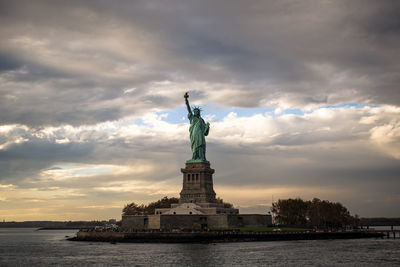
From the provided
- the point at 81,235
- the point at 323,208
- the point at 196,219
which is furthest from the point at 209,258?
the point at 323,208

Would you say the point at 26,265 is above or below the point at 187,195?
below

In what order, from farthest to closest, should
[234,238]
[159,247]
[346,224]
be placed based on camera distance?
[346,224] < [234,238] < [159,247]

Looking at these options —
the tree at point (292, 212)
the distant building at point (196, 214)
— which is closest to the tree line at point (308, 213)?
the tree at point (292, 212)

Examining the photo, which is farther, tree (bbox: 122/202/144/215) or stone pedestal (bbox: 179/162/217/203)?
tree (bbox: 122/202/144/215)

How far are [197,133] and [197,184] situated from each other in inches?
420

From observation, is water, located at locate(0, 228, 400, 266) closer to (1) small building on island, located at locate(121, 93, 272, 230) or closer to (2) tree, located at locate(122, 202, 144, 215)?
(1) small building on island, located at locate(121, 93, 272, 230)

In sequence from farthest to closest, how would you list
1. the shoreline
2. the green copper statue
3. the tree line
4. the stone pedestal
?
the tree line → the green copper statue → the stone pedestal → the shoreline

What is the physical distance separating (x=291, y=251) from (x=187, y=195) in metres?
34.4

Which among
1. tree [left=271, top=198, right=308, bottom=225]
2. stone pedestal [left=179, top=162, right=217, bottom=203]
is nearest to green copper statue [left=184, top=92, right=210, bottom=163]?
stone pedestal [left=179, top=162, right=217, bottom=203]

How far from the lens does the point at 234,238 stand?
80.2 m

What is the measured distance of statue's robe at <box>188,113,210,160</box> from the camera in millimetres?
99125

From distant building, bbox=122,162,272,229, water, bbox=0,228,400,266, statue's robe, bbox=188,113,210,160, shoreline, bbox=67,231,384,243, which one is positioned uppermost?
statue's robe, bbox=188,113,210,160

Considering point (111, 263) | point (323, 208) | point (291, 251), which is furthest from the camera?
point (323, 208)

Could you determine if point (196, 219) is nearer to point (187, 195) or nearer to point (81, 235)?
point (187, 195)
